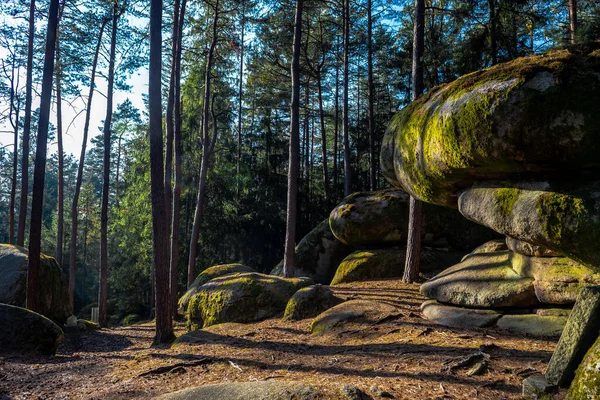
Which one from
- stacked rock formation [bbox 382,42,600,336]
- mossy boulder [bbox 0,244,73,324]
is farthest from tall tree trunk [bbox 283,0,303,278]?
mossy boulder [bbox 0,244,73,324]

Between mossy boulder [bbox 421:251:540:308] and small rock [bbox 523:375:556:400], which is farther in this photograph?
mossy boulder [bbox 421:251:540:308]

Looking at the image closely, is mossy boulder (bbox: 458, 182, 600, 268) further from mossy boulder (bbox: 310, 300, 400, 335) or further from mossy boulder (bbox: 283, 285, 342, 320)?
mossy boulder (bbox: 283, 285, 342, 320)

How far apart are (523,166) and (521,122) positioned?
63 cm

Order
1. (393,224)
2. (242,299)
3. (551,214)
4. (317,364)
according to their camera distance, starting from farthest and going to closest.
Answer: (393,224) → (242,299) → (317,364) → (551,214)

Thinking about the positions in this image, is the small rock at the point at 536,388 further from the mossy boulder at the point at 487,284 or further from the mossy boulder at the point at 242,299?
the mossy boulder at the point at 242,299

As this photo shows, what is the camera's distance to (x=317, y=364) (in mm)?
5051

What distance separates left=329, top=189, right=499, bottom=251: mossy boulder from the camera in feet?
40.8

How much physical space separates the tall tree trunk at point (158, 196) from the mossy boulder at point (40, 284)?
4.98m

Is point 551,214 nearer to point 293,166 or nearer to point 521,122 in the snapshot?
point 521,122

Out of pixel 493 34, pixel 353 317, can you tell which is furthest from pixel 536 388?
pixel 493 34

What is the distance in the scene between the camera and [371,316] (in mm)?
6812

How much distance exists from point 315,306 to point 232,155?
16.2 meters

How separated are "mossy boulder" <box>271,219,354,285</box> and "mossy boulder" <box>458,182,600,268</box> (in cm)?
993

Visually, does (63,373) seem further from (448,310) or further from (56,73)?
(56,73)
